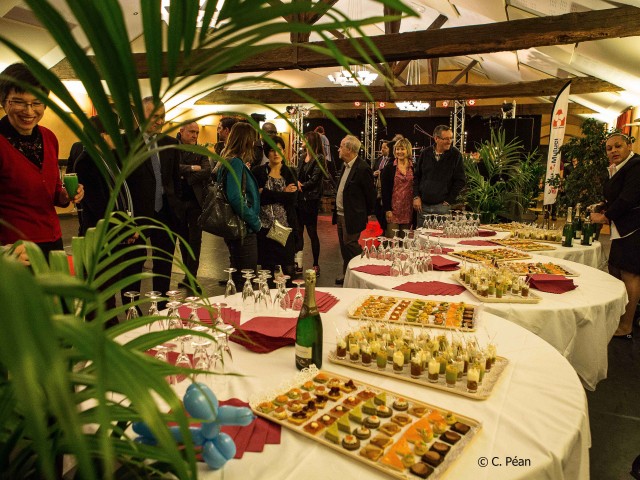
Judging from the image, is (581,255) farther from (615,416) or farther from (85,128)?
(85,128)

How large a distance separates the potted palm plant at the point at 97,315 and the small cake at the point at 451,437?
61 centimetres

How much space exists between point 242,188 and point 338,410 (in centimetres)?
239

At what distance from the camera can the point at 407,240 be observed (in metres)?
3.19

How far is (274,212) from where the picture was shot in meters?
4.30

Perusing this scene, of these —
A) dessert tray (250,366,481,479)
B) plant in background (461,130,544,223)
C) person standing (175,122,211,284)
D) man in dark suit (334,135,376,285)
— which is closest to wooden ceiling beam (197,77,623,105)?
plant in background (461,130,544,223)

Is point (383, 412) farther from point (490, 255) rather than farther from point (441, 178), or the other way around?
point (441, 178)

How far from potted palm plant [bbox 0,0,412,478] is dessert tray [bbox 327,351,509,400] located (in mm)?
770

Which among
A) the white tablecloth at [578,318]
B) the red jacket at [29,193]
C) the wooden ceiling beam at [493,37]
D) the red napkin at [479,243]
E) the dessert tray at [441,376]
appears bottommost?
the white tablecloth at [578,318]

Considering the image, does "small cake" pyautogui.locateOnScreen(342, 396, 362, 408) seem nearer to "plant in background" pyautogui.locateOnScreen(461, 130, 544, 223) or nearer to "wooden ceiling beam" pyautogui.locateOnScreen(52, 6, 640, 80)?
"plant in background" pyautogui.locateOnScreen(461, 130, 544, 223)

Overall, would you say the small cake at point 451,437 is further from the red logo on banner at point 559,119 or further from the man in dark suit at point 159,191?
the red logo on banner at point 559,119

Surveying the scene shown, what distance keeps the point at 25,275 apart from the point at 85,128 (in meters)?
0.36

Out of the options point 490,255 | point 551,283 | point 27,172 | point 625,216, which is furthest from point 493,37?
point 27,172

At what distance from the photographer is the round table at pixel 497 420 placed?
40.1 inches

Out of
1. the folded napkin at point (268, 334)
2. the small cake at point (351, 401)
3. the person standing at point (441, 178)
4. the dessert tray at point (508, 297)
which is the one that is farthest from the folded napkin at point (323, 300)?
the person standing at point (441, 178)
